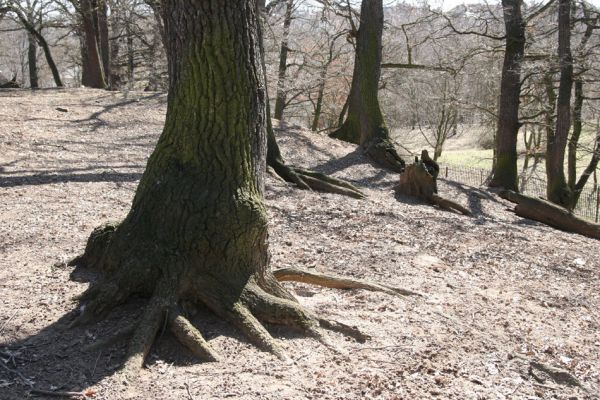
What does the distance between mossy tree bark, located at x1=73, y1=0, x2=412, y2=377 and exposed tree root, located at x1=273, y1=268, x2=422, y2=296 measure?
83cm

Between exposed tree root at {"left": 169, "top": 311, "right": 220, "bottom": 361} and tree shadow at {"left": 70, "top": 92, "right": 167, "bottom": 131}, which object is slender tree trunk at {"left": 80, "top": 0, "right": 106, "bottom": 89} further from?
exposed tree root at {"left": 169, "top": 311, "right": 220, "bottom": 361}

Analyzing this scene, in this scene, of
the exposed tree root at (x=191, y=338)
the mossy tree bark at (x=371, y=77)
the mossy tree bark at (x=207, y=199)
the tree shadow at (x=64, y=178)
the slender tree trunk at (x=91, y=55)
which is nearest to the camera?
the exposed tree root at (x=191, y=338)

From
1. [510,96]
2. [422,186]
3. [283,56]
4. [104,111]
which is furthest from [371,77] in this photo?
[283,56]

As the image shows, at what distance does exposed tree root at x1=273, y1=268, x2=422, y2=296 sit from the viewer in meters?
5.06

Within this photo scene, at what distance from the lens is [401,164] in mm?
12578

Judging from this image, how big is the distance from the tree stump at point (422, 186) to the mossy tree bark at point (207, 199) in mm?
6192

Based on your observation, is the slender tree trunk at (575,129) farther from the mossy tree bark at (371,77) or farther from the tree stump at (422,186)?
the tree stump at (422,186)

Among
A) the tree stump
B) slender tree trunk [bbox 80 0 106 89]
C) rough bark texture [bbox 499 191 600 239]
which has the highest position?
slender tree trunk [bbox 80 0 106 89]

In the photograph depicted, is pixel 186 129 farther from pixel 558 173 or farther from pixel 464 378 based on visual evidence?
pixel 558 173

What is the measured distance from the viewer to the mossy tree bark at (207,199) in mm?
3951

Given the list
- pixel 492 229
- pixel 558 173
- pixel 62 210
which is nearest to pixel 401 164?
pixel 492 229

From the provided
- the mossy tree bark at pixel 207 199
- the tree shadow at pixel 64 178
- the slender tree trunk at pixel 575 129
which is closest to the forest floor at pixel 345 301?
the tree shadow at pixel 64 178

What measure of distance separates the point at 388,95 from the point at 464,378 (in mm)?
28602

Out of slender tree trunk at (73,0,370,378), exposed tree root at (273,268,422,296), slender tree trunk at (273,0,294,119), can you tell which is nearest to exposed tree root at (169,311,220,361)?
slender tree trunk at (73,0,370,378)
